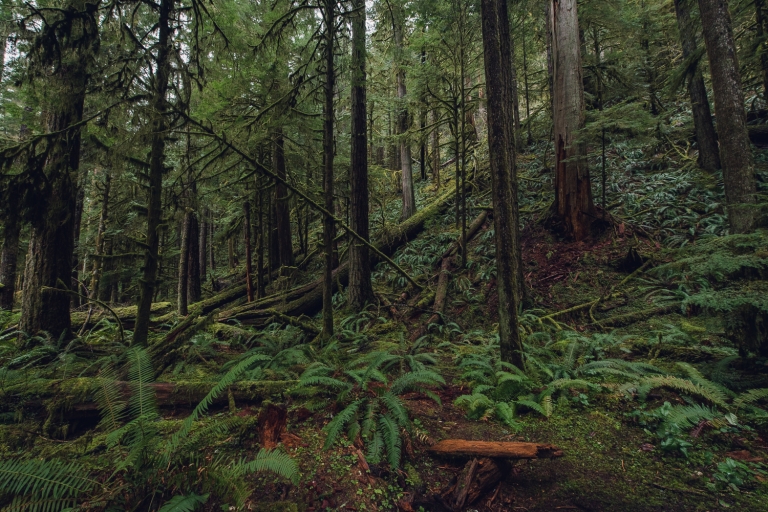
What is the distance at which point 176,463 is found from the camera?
7.42 ft

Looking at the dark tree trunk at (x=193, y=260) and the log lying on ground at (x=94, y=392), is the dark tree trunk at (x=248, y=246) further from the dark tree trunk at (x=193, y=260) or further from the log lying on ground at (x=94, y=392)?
the log lying on ground at (x=94, y=392)

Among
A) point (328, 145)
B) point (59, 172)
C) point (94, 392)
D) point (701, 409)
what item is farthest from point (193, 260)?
point (701, 409)

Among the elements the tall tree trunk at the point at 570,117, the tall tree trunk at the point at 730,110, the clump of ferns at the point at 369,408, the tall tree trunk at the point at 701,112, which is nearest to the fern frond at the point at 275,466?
the clump of ferns at the point at 369,408

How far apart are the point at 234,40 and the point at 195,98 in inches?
167

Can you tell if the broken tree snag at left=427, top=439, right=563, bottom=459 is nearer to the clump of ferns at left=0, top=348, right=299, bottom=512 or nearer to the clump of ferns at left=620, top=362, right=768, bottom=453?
the clump of ferns at left=620, top=362, right=768, bottom=453

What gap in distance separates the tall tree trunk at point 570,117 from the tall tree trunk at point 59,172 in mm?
9662

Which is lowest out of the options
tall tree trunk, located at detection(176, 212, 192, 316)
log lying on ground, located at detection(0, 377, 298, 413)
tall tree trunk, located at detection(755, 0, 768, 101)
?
log lying on ground, located at detection(0, 377, 298, 413)

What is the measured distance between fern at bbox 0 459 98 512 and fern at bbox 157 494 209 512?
502 mm

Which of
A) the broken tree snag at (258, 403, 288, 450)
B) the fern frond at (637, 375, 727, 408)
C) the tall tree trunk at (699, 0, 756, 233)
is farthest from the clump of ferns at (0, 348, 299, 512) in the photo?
the tall tree trunk at (699, 0, 756, 233)

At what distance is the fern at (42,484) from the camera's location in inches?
73.2

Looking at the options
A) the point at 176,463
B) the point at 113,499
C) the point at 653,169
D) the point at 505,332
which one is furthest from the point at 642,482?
the point at 653,169

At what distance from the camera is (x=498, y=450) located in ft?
8.59

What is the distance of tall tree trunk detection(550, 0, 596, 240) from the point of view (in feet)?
27.6

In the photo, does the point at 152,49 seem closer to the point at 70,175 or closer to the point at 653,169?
the point at 70,175
